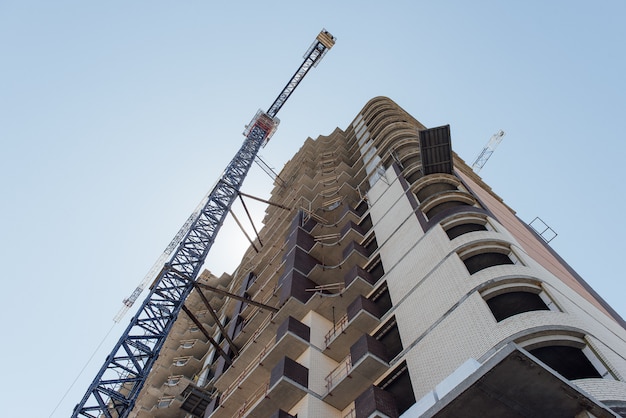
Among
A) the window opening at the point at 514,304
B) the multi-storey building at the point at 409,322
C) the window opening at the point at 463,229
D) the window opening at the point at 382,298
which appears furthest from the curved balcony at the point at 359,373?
the window opening at the point at 463,229

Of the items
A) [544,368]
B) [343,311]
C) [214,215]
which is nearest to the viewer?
[544,368]

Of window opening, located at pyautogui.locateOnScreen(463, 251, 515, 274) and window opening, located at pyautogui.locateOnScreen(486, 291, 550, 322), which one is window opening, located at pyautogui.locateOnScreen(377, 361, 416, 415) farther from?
window opening, located at pyautogui.locateOnScreen(463, 251, 515, 274)

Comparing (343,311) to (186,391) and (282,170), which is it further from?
(282,170)

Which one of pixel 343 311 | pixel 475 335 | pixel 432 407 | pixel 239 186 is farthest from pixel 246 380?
pixel 239 186

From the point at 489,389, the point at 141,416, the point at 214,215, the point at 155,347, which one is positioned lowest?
the point at 141,416

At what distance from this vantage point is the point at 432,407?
9.73m

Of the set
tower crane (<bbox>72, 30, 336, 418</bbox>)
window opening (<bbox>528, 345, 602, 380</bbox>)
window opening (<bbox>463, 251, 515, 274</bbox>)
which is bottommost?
tower crane (<bbox>72, 30, 336, 418</bbox>)

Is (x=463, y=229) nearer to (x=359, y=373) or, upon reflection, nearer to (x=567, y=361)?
(x=359, y=373)

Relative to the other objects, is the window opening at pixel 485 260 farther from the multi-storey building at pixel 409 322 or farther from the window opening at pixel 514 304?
the window opening at pixel 514 304

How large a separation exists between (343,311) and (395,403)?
8.83 m

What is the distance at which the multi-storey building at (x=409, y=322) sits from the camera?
10.1 metres

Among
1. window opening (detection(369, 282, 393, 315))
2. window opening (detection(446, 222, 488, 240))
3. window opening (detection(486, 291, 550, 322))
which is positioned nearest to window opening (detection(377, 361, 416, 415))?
window opening (detection(486, 291, 550, 322))

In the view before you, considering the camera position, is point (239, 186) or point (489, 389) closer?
point (489, 389)

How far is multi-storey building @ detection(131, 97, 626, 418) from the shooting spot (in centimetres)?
1012
